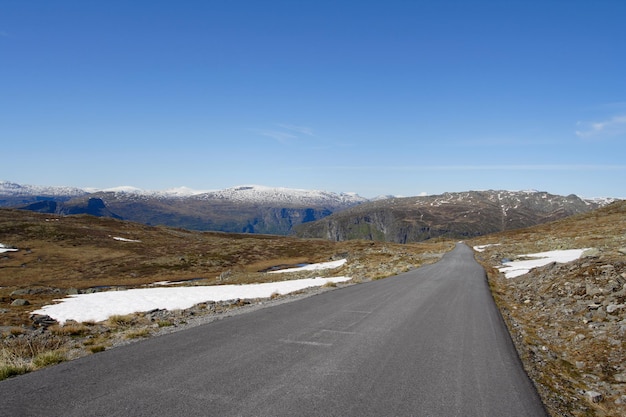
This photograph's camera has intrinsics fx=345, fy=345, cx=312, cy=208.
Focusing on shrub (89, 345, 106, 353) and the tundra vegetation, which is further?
the tundra vegetation

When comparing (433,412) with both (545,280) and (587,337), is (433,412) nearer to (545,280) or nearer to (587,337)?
(587,337)

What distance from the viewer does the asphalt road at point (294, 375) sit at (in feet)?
18.4

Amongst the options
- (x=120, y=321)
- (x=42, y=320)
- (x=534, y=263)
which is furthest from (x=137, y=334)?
(x=534, y=263)

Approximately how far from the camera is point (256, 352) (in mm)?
8320

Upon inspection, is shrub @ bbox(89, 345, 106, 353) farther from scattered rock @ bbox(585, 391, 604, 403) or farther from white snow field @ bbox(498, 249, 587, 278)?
white snow field @ bbox(498, 249, 587, 278)

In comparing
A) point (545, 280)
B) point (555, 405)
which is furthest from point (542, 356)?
point (545, 280)

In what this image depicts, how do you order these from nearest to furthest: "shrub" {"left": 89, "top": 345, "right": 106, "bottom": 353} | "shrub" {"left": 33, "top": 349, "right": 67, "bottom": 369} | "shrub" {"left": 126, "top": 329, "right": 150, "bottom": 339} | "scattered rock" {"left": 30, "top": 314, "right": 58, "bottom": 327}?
"shrub" {"left": 33, "top": 349, "right": 67, "bottom": 369} < "shrub" {"left": 89, "top": 345, "right": 106, "bottom": 353} < "shrub" {"left": 126, "top": 329, "right": 150, "bottom": 339} < "scattered rock" {"left": 30, "top": 314, "right": 58, "bottom": 327}

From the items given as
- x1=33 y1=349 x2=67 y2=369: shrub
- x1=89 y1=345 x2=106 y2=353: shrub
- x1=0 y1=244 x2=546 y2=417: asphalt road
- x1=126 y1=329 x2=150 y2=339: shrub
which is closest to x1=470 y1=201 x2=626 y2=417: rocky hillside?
x1=0 y1=244 x2=546 y2=417: asphalt road

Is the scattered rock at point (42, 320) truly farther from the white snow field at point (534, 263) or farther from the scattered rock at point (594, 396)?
the white snow field at point (534, 263)

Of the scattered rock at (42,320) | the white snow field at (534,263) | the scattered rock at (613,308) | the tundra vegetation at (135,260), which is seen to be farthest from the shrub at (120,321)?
the white snow field at (534,263)

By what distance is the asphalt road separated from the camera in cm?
559

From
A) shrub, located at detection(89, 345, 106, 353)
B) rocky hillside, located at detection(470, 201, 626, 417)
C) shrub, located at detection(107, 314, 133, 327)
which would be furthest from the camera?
shrub, located at detection(107, 314, 133, 327)

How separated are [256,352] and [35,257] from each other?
86790mm

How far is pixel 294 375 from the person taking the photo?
697 cm
